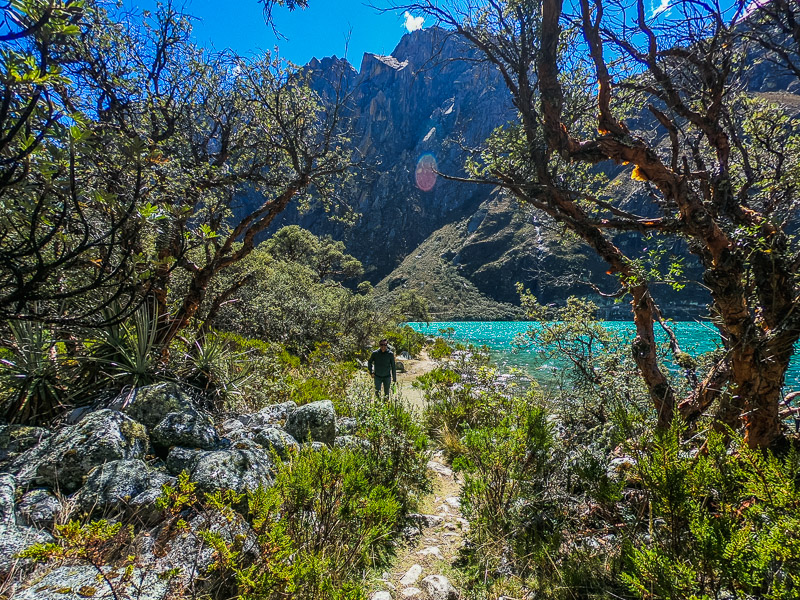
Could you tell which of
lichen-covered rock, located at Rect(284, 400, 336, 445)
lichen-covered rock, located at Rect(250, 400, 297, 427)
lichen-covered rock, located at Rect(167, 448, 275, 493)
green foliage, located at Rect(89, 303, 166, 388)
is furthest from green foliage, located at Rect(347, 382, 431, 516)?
green foliage, located at Rect(89, 303, 166, 388)

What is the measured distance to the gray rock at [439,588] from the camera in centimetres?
273

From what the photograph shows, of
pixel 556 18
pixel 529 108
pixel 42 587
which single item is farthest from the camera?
pixel 529 108

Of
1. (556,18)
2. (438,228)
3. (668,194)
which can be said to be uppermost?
(438,228)

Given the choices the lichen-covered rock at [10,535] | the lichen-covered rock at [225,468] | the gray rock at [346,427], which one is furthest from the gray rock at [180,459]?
the gray rock at [346,427]

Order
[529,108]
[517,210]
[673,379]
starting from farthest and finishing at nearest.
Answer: [517,210]
[673,379]
[529,108]

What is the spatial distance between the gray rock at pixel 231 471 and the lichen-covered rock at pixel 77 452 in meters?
0.68

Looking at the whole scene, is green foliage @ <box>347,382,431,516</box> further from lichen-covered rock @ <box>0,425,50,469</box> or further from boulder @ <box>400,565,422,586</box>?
lichen-covered rock @ <box>0,425,50,469</box>

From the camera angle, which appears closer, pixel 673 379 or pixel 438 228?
pixel 673 379

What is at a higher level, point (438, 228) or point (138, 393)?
point (438, 228)

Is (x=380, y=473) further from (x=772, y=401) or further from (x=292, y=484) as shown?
(x=772, y=401)

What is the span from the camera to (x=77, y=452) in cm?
294

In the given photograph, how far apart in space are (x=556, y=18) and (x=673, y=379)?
4.50 meters

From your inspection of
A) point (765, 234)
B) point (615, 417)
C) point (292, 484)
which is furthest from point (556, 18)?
point (292, 484)

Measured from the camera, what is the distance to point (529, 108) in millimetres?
3318
